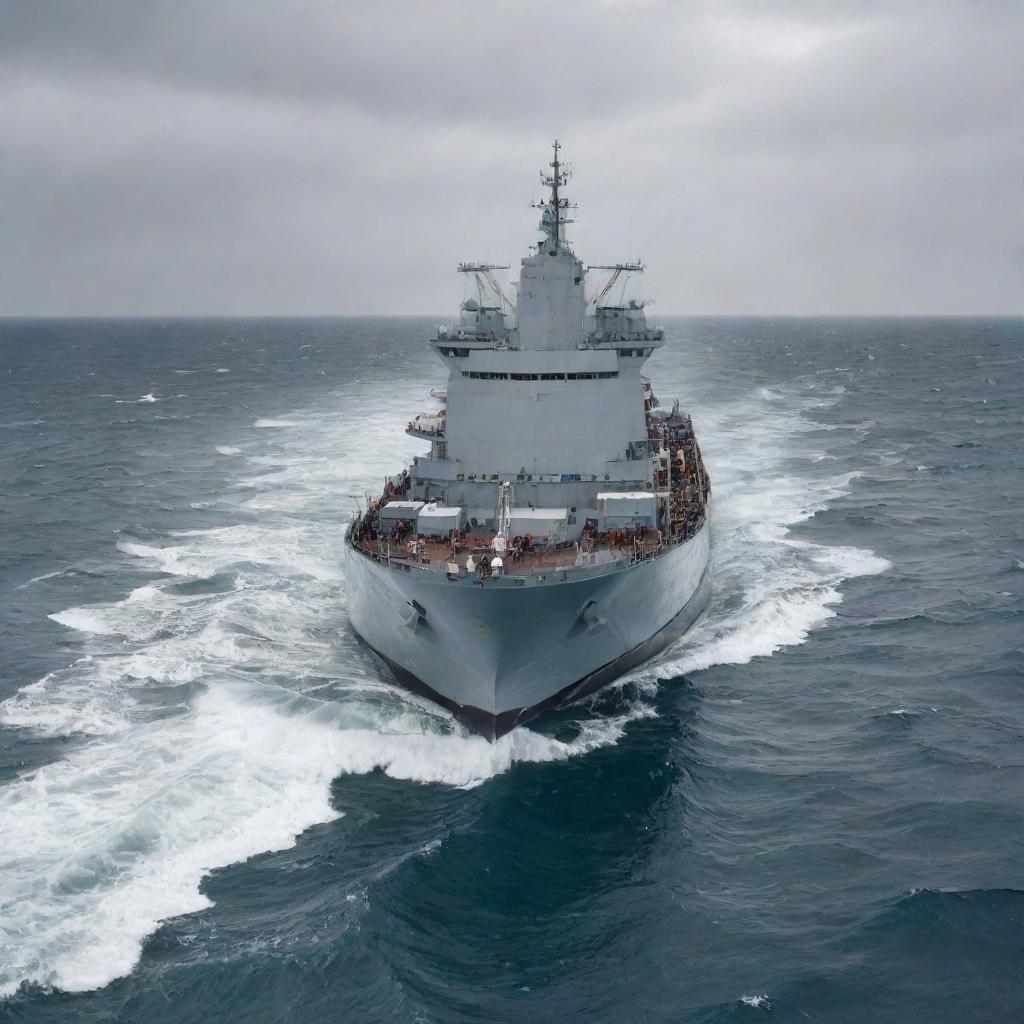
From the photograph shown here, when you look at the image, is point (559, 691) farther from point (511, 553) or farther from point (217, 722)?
point (217, 722)

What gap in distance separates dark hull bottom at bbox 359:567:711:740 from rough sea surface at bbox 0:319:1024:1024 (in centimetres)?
40

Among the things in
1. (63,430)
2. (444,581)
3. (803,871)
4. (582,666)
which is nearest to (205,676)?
(444,581)

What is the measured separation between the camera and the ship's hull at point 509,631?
2072 centimetres

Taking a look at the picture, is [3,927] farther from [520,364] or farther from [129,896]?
[520,364]

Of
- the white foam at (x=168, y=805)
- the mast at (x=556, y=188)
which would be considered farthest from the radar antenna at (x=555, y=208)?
the white foam at (x=168, y=805)

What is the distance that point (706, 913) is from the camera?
1602 centimetres

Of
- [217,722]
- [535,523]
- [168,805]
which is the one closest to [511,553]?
[535,523]

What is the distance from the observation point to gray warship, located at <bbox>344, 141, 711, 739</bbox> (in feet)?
70.1

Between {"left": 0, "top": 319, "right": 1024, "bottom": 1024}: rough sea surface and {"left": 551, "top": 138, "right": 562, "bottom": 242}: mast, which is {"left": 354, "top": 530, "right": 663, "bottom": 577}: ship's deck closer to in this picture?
{"left": 0, "top": 319, "right": 1024, "bottom": 1024}: rough sea surface

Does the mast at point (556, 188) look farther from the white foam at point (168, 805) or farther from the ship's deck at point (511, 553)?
Result: the white foam at point (168, 805)

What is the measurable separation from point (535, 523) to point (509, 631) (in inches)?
192

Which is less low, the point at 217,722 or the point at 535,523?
the point at 535,523

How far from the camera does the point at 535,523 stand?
25000mm

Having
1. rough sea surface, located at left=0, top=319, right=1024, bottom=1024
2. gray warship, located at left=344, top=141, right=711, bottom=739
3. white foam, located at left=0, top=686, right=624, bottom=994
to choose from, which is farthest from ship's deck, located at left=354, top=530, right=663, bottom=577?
white foam, located at left=0, top=686, right=624, bottom=994
